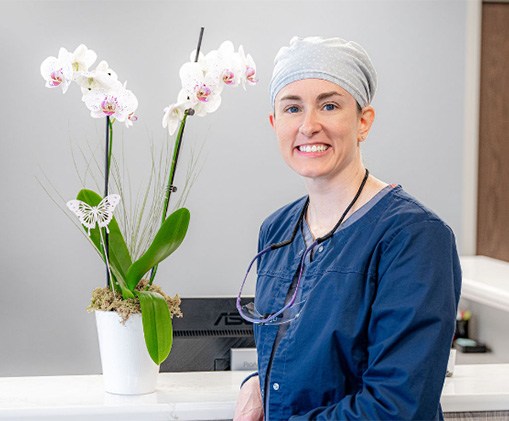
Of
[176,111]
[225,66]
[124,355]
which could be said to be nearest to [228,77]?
[225,66]

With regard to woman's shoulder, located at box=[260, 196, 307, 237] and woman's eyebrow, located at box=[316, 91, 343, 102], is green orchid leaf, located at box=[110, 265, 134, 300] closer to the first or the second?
woman's shoulder, located at box=[260, 196, 307, 237]

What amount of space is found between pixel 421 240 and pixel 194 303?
0.73 m

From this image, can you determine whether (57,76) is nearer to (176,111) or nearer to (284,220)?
(176,111)

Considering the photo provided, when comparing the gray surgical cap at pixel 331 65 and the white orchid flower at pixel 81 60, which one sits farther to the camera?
the white orchid flower at pixel 81 60

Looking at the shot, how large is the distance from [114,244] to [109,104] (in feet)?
0.93

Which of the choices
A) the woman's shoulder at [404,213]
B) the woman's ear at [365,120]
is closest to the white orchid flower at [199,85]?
the woman's ear at [365,120]

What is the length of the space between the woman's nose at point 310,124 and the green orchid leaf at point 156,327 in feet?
1.54

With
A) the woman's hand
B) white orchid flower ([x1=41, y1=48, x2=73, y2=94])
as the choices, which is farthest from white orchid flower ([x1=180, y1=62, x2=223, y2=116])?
the woman's hand

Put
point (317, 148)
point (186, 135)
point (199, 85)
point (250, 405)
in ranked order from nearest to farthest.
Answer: point (317, 148) → point (250, 405) → point (199, 85) → point (186, 135)

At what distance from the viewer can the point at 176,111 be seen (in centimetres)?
169

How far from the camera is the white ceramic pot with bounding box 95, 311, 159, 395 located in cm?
164

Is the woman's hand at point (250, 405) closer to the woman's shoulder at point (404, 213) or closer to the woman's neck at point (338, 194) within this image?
the woman's neck at point (338, 194)

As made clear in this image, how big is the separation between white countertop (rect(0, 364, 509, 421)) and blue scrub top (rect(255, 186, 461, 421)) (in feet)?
0.66

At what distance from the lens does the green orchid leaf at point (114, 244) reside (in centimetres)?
166
